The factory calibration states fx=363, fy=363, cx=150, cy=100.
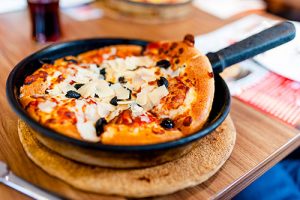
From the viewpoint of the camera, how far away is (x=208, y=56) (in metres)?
0.98

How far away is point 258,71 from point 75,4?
0.89 meters

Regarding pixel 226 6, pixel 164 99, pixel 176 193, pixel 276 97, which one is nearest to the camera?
pixel 176 193

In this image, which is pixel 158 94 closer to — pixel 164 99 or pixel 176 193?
pixel 164 99

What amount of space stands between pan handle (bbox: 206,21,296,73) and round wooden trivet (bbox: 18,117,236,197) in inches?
10.0

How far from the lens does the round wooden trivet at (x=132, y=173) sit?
72 centimetres

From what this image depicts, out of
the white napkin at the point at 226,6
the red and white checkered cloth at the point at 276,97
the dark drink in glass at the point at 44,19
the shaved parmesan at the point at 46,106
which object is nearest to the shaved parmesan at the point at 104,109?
the shaved parmesan at the point at 46,106

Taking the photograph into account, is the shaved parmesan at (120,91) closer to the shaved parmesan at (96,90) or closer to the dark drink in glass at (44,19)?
the shaved parmesan at (96,90)

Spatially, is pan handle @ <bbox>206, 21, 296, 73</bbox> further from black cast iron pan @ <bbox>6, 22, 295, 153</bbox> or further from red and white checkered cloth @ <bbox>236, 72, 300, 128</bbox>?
red and white checkered cloth @ <bbox>236, 72, 300, 128</bbox>

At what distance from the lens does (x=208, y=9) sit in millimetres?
1764

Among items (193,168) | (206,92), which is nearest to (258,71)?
(206,92)

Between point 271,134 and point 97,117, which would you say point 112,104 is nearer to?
point 97,117

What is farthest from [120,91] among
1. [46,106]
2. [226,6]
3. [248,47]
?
[226,6]

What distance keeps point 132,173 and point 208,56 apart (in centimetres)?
40

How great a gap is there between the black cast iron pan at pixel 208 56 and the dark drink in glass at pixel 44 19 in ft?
1.00
